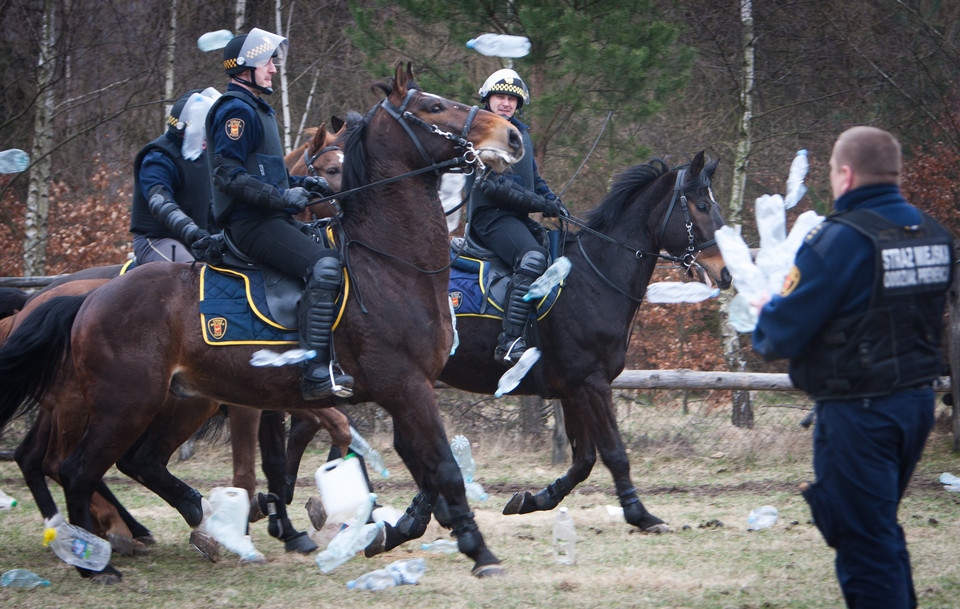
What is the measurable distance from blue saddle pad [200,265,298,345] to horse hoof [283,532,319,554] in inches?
70.4

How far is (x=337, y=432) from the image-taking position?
258 inches

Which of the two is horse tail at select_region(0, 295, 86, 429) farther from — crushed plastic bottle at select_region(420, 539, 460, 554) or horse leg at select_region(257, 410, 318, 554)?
crushed plastic bottle at select_region(420, 539, 460, 554)

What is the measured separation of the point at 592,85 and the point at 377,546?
23.2 feet

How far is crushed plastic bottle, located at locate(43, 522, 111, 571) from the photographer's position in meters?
5.07

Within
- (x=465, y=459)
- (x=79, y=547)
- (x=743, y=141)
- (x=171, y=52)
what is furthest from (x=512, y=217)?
(x=171, y=52)

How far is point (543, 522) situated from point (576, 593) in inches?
86.5

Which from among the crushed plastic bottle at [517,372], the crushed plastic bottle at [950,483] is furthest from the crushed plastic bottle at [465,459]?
the crushed plastic bottle at [950,483]

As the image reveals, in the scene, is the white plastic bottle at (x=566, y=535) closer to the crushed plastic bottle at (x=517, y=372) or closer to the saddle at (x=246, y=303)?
the crushed plastic bottle at (x=517, y=372)

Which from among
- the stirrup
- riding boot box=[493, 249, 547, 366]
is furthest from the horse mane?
the stirrup

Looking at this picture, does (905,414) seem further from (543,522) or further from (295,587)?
(543,522)

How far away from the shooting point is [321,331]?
481 cm

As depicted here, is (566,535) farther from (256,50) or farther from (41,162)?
(41,162)

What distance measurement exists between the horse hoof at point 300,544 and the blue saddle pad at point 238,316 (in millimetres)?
1787

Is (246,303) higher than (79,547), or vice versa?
(246,303)
